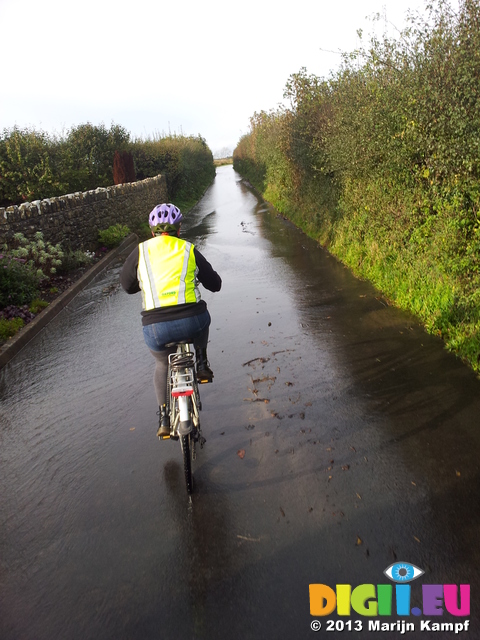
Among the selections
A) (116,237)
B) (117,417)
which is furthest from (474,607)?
(116,237)

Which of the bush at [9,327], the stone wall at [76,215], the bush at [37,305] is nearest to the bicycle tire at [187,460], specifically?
the bush at [9,327]

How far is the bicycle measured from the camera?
3.92m

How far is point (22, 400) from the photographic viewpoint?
20.8ft

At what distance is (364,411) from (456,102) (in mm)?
4265

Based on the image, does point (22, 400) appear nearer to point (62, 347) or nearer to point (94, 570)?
point (62, 347)

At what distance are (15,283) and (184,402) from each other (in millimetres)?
7531

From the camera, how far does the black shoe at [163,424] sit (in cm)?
437

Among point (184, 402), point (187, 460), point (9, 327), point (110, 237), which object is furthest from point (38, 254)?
point (187, 460)

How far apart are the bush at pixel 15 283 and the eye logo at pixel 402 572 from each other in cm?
865

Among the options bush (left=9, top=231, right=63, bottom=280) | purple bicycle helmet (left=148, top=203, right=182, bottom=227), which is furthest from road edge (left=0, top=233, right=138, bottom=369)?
purple bicycle helmet (left=148, top=203, right=182, bottom=227)

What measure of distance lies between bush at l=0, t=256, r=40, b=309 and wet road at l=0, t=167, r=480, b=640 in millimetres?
2463

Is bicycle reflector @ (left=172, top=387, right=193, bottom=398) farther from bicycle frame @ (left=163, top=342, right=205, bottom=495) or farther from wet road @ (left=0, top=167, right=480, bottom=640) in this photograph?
wet road @ (left=0, top=167, right=480, bottom=640)

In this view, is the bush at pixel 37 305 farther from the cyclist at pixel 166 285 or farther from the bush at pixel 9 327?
the cyclist at pixel 166 285

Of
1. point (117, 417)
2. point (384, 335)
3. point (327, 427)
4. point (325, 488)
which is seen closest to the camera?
point (325, 488)
